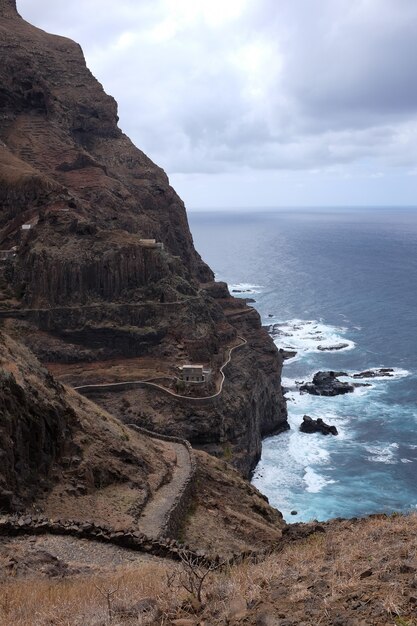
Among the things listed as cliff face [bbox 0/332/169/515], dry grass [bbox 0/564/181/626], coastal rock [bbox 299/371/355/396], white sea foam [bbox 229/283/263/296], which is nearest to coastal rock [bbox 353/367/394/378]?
coastal rock [bbox 299/371/355/396]

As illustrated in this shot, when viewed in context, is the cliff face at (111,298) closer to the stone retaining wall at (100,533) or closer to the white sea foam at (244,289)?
the stone retaining wall at (100,533)

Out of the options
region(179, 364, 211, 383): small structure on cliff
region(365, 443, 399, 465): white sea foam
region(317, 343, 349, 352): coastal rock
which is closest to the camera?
region(179, 364, 211, 383): small structure on cliff

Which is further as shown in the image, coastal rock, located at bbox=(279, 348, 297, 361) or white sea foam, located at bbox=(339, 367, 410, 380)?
coastal rock, located at bbox=(279, 348, 297, 361)

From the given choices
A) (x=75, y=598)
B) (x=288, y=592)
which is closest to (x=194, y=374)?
(x=75, y=598)

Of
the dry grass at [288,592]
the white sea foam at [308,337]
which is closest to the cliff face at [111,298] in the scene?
the white sea foam at [308,337]

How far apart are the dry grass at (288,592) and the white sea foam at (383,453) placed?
5518cm

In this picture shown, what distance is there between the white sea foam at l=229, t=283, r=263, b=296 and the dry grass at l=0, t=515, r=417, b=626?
15244 centimetres

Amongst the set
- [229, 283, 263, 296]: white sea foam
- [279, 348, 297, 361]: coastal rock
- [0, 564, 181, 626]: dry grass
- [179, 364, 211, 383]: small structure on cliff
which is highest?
[0, 564, 181, 626]: dry grass

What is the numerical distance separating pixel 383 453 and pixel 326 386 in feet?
72.7

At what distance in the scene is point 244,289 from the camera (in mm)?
178000

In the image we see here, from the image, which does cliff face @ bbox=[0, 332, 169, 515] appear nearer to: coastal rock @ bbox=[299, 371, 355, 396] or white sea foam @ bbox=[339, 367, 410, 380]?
coastal rock @ bbox=[299, 371, 355, 396]

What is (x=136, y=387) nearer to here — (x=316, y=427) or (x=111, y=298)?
(x=111, y=298)

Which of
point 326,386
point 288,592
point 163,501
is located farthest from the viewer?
point 326,386

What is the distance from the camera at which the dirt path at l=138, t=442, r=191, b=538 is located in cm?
2891
